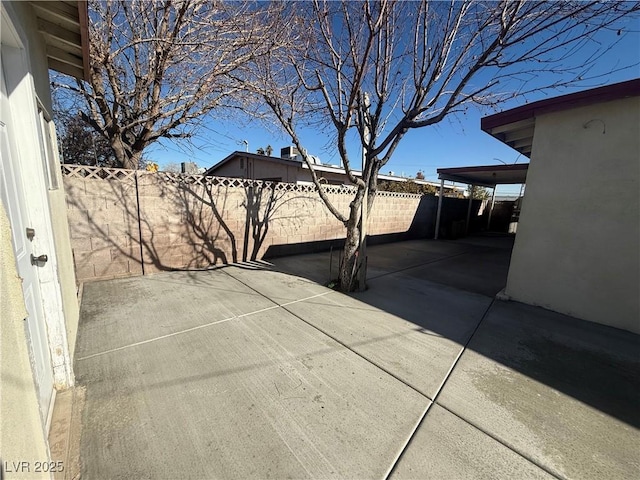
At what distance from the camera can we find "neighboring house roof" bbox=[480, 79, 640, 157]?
9.91 ft

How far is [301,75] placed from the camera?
4.11 metres

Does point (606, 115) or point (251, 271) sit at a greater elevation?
point (606, 115)

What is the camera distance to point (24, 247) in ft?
5.11

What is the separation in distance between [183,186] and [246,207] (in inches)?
53.6

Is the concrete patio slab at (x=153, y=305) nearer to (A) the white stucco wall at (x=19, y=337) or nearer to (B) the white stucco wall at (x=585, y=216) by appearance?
(A) the white stucco wall at (x=19, y=337)

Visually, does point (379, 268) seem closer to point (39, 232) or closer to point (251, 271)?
point (251, 271)

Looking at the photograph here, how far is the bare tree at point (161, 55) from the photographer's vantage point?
436 cm

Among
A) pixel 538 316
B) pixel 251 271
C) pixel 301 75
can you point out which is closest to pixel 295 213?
pixel 251 271

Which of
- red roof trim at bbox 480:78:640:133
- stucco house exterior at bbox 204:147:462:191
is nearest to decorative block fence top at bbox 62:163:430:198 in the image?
stucco house exterior at bbox 204:147:462:191

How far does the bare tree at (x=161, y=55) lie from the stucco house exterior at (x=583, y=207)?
4375 mm

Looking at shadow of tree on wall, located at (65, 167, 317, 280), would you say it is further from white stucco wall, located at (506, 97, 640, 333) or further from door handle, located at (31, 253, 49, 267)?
white stucco wall, located at (506, 97, 640, 333)

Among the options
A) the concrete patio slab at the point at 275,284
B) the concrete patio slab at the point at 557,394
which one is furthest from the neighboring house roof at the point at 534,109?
Answer: the concrete patio slab at the point at 275,284

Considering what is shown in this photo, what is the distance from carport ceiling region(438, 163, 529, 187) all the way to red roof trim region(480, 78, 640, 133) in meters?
4.24

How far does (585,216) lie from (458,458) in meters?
3.67
